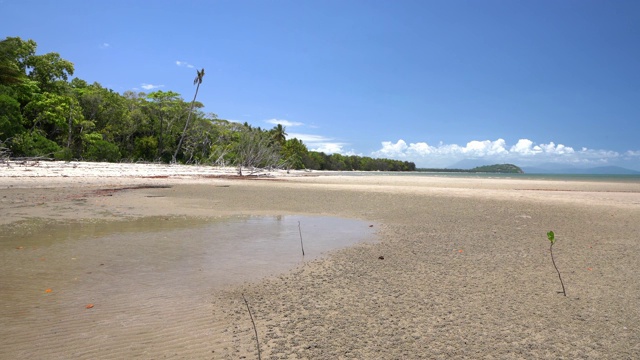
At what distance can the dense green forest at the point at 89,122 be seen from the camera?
3159 cm

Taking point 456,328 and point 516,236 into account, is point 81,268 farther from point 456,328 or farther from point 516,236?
point 516,236

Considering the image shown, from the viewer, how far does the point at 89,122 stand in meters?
40.6

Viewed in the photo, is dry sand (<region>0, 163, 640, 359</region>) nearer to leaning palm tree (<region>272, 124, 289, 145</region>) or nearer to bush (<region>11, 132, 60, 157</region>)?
bush (<region>11, 132, 60, 157</region>)

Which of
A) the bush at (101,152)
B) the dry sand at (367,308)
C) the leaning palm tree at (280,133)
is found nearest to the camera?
the dry sand at (367,308)

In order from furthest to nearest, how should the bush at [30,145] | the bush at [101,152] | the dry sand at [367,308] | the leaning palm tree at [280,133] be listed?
the leaning palm tree at [280,133] → the bush at [101,152] → the bush at [30,145] → the dry sand at [367,308]

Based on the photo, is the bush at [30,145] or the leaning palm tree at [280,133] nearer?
the bush at [30,145]

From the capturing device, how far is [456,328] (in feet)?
11.4

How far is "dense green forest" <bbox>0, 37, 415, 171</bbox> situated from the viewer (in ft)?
104

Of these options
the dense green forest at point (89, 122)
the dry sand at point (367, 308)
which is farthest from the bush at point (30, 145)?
the dry sand at point (367, 308)

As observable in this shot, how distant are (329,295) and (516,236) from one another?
619 centimetres

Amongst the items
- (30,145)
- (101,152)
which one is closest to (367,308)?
(30,145)

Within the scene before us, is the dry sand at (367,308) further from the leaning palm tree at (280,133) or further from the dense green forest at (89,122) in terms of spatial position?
the leaning palm tree at (280,133)

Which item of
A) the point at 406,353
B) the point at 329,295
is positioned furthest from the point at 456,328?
the point at 329,295

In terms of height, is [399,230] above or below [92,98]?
below
